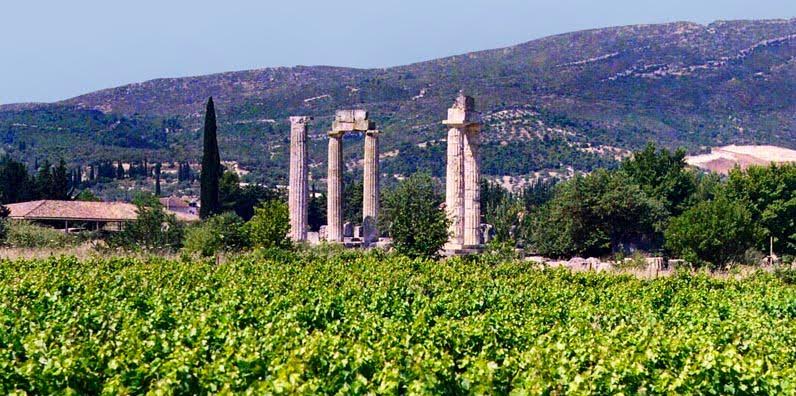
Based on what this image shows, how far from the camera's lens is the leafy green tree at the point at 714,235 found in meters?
48.2

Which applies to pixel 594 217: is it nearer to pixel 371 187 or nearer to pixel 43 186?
pixel 371 187

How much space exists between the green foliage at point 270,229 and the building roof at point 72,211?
61.7ft

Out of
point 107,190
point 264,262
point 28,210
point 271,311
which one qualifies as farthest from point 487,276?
point 107,190

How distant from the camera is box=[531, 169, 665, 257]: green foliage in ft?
184

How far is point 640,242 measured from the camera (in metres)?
61.4

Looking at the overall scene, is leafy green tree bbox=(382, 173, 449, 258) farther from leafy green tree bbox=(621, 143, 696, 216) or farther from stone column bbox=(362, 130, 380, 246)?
leafy green tree bbox=(621, 143, 696, 216)

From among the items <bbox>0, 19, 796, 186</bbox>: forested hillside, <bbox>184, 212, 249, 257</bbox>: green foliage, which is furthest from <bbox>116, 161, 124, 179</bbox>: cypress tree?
<bbox>184, 212, 249, 257</bbox>: green foliage

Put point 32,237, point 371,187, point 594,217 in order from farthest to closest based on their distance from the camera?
point 594,217 < point 371,187 < point 32,237

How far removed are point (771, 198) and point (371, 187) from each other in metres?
23.0

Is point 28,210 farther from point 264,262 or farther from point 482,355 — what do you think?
point 482,355

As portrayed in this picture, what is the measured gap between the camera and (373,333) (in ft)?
53.7

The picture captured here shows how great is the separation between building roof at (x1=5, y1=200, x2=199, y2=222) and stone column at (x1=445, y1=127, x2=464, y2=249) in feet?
79.9

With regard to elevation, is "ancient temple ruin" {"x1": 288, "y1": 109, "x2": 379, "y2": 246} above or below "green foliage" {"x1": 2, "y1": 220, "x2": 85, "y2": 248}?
above

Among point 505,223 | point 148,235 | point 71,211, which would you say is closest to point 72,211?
point 71,211
